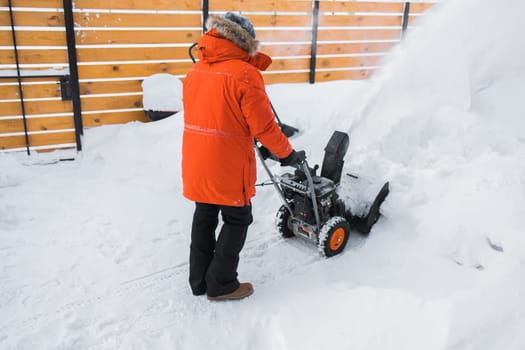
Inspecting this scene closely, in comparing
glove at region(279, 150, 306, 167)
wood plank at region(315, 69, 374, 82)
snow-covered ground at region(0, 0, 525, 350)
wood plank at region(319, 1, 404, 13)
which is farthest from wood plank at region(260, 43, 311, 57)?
glove at region(279, 150, 306, 167)

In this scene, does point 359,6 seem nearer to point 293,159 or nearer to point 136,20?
point 136,20

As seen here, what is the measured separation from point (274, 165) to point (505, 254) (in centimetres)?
270

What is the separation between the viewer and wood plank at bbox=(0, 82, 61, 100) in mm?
5613

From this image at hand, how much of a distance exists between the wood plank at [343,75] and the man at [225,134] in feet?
17.8

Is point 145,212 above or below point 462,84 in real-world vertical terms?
below

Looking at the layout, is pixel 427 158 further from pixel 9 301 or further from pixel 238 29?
pixel 9 301

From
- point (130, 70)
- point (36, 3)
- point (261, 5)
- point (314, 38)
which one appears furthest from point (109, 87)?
point (314, 38)

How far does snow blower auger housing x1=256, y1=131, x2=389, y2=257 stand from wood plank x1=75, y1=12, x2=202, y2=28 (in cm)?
384

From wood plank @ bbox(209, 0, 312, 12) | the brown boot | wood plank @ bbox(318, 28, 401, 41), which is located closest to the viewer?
the brown boot

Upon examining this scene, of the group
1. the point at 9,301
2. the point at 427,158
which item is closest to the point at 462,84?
the point at 427,158

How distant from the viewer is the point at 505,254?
3.09 meters

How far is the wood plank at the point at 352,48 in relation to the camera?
8078mm

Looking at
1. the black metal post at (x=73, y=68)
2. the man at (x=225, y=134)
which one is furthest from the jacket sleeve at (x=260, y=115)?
the black metal post at (x=73, y=68)

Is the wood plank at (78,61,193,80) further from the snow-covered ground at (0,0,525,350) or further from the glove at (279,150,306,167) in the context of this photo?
the glove at (279,150,306,167)
